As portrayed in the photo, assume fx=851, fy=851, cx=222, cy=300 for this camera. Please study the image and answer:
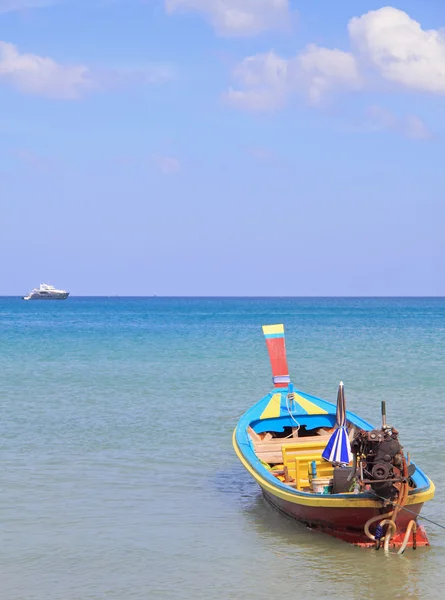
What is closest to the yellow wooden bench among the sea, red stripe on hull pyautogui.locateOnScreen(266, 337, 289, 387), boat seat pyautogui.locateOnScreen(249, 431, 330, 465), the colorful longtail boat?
the colorful longtail boat

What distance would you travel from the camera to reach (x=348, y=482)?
14.4 metres

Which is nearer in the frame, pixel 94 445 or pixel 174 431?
pixel 94 445

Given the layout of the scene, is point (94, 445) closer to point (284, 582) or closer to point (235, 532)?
point (235, 532)

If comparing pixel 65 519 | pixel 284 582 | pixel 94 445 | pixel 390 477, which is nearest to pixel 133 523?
pixel 65 519

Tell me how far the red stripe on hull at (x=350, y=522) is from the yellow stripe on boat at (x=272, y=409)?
5.56m

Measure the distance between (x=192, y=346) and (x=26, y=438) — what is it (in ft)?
118

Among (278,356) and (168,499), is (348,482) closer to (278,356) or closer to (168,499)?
(168,499)

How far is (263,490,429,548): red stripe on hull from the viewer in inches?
536

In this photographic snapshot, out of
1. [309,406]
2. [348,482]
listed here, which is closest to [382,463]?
[348,482]

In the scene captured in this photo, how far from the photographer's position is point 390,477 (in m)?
13.2

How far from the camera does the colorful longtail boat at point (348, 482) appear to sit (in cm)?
1338

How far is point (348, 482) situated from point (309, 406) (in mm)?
6656

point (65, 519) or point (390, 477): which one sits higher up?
point (390, 477)

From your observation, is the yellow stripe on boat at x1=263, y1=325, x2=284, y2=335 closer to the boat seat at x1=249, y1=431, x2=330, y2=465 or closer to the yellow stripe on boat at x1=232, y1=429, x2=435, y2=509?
the boat seat at x1=249, y1=431, x2=330, y2=465
